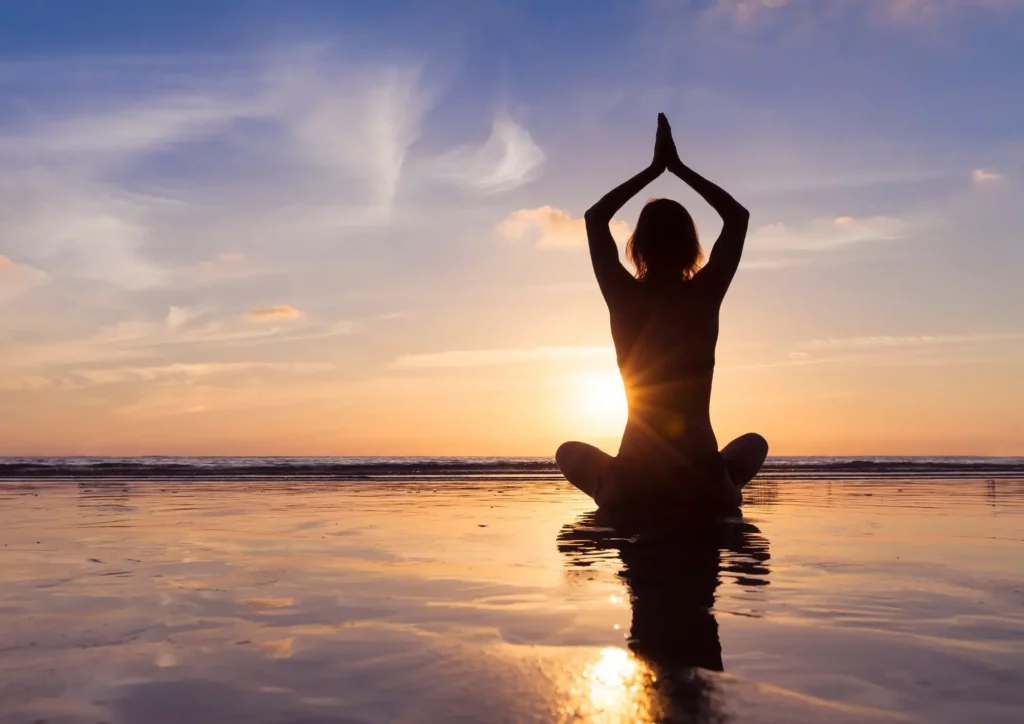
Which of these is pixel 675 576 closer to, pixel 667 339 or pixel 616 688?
pixel 616 688

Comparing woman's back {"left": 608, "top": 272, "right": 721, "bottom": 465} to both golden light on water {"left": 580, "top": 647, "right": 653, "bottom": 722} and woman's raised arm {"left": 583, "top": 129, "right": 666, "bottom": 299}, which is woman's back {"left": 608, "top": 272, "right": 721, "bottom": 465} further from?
golden light on water {"left": 580, "top": 647, "right": 653, "bottom": 722}

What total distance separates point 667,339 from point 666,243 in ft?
1.73

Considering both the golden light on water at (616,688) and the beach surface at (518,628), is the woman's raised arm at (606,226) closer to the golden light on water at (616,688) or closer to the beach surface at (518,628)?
the beach surface at (518,628)

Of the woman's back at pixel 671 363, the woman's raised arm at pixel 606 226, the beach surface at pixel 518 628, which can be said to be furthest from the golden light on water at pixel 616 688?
the woman's raised arm at pixel 606 226

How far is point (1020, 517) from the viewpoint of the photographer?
19.1 ft

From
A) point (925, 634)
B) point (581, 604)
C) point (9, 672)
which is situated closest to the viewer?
point (9, 672)

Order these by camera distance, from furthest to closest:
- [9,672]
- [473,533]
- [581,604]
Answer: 1. [473,533]
2. [581,604]
3. [9,672]

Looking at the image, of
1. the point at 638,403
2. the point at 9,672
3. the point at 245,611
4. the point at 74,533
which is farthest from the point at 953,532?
the point at 74,533

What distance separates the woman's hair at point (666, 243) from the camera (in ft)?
13.8

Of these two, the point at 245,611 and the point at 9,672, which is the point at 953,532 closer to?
the point at 245,611

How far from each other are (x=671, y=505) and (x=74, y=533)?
3510 millimetres

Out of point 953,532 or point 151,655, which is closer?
point 151,655

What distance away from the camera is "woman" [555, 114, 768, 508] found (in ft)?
13.4

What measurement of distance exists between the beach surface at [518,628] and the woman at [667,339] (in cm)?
28
